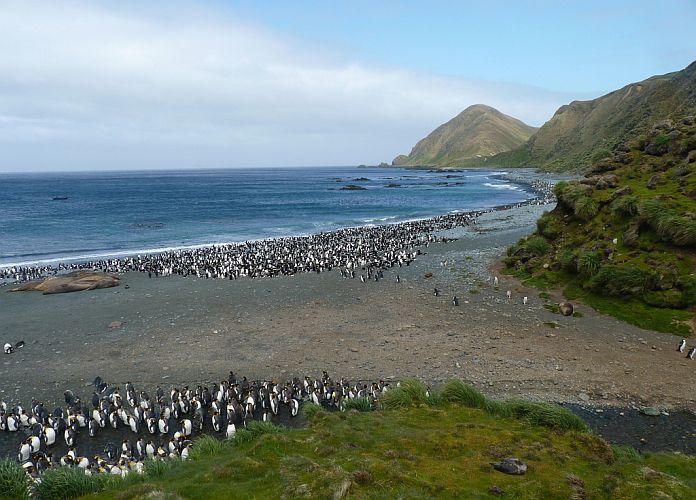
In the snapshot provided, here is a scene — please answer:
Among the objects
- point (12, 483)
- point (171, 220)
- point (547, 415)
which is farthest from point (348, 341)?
point (171, 220)

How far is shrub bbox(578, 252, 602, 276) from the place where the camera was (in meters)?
23.0

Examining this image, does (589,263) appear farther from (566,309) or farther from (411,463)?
(411,463)

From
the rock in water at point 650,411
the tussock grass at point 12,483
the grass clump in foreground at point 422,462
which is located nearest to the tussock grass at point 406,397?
the grass clump in foreground at point 422,462

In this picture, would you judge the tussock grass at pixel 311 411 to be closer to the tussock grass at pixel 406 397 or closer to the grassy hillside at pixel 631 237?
the tussock grass at pixel 406 397

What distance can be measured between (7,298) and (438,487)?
3290 cm

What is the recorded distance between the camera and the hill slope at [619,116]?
4215 inches

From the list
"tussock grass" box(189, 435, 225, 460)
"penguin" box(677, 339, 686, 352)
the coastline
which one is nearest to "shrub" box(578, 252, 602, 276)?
the coastline

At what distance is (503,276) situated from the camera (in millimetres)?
28078

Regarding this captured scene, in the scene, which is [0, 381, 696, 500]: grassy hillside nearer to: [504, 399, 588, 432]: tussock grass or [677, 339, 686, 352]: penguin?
[504, 399, 588, 432]: tussock grass

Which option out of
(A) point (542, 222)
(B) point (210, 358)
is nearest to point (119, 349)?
(B) point (210, 358)

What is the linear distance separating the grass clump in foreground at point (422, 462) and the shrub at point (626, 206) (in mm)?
18558

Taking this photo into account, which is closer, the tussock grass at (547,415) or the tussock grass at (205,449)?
the tussock grass at (205,449)

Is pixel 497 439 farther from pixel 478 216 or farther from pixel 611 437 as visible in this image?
pixel 478 216

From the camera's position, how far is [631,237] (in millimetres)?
23156
